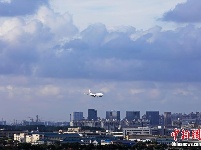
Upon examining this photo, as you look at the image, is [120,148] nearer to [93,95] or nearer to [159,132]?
[93,95]

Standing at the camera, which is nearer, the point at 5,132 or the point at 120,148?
the point at 120,148

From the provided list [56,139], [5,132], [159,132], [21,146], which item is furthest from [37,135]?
[159,132]

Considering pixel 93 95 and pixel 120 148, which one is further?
pixel 120 148

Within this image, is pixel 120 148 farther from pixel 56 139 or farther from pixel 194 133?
pixel 56 139

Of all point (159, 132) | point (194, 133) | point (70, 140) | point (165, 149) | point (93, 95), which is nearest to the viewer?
point (93, 95)

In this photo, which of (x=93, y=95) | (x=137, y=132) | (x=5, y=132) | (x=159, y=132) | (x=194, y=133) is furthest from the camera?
(x=159, y=132)

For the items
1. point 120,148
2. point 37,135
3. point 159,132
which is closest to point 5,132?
point 37,135

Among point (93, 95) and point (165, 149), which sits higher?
point (93, 95)

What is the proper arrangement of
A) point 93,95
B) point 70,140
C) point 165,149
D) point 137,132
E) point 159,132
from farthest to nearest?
point 159,132 → point 137,132 → point 70,140 → point 165,149 → point 93,95

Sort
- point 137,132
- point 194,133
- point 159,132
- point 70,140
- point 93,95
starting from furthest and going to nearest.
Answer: point 159,132
point 137,132
point 70,140
point 194,133
point 93,95

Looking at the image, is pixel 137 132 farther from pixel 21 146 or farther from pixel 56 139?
pixel 21 146
